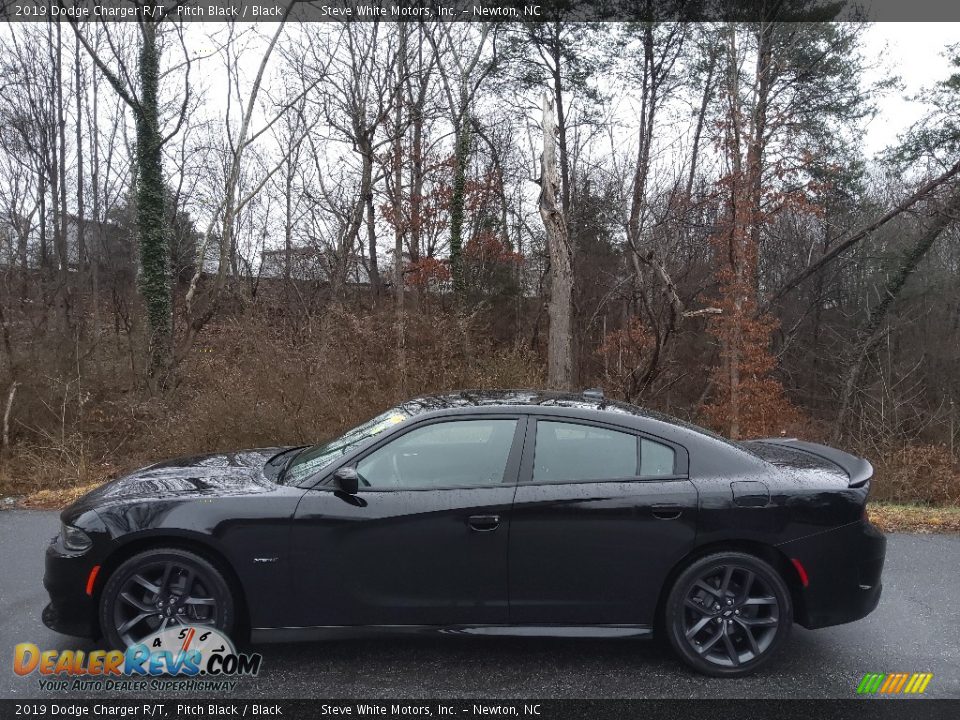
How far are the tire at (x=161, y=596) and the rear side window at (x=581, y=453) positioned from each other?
173 centimetres

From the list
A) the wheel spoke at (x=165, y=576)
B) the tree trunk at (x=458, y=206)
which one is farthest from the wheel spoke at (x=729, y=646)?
the tree trunk at (x=458, y=206)

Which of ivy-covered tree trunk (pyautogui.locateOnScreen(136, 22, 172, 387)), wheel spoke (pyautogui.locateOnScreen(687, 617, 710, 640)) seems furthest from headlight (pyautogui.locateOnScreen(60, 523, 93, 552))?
ivy-covered tree trunk (pyautogui.locateOnScreen(136, 22, 172, 387))

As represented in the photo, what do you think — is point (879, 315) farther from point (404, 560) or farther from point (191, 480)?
point (191, 480)

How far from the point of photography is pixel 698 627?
11.7 ft

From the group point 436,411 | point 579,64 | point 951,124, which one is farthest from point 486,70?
point 436,411

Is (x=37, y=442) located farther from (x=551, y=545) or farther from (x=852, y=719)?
(x=852, y=719)

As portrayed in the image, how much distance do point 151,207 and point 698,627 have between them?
15.2m

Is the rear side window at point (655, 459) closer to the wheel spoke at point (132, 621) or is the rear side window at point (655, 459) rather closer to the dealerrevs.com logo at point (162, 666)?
the dealerrevs.com logo at point (162, 666)

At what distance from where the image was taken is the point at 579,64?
75.4 ft

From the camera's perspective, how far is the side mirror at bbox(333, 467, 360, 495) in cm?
352

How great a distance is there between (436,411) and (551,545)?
0.97m

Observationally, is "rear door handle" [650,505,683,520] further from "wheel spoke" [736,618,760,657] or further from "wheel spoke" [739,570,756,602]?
"wheel spoke" [736,618,760,657]

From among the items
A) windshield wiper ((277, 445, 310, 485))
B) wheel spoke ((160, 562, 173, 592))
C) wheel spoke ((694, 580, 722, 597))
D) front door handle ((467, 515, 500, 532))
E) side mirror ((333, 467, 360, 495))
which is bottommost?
wheel spoke ((694, 580, 722, 597))

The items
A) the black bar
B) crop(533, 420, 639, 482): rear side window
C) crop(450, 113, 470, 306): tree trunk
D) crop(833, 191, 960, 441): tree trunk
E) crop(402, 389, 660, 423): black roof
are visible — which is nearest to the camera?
the black bar
